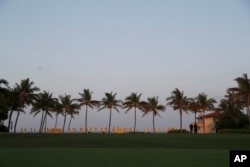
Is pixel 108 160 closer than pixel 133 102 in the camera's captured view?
Yes

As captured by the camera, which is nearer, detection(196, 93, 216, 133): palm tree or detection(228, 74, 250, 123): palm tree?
detection(228, 74, 250, 123): palm tree

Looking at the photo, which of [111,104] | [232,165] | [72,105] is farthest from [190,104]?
[232,165]

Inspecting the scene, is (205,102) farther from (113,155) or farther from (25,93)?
(113,155)

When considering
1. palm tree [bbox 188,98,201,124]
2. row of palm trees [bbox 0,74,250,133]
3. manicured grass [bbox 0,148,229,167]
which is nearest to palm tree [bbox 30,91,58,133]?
row of palm trees [bbox 0,74,250,133]

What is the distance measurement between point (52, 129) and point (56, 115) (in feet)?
19.1

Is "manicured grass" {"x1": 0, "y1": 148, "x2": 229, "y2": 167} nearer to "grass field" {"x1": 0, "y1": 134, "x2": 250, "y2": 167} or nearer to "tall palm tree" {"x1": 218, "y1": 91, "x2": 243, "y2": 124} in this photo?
"grass field" {"x1": 0, "y1": 134, "x2": 250, "y2": 167}

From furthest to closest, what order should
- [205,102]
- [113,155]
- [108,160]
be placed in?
[205,102] < [113,155] < [108,160]

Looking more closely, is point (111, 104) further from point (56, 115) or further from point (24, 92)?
point (24, 92)

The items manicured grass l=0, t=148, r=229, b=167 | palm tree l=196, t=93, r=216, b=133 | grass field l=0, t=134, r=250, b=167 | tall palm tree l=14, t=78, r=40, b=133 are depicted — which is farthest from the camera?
palm tree l=196, t=93, r=216, b=133

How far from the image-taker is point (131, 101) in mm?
78375

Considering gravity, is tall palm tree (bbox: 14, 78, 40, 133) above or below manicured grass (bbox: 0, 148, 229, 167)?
above

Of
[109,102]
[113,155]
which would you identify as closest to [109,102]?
[109,102]

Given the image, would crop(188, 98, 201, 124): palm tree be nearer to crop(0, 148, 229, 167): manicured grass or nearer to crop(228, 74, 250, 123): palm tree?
crop(228, 74, 250, 123): palm tree

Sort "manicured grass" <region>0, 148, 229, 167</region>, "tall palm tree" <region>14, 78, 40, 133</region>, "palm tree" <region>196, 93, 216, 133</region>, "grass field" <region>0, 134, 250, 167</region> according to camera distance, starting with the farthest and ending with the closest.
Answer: "palm tree" <region>196, 93, 216, 133</region> < "tall palm tree" <region>14, 78, 40, 133</region> < "grass field" <region>0, 134, 250, 167</region> < "manicured grass" <region>0, 148, 229, 167</region>
